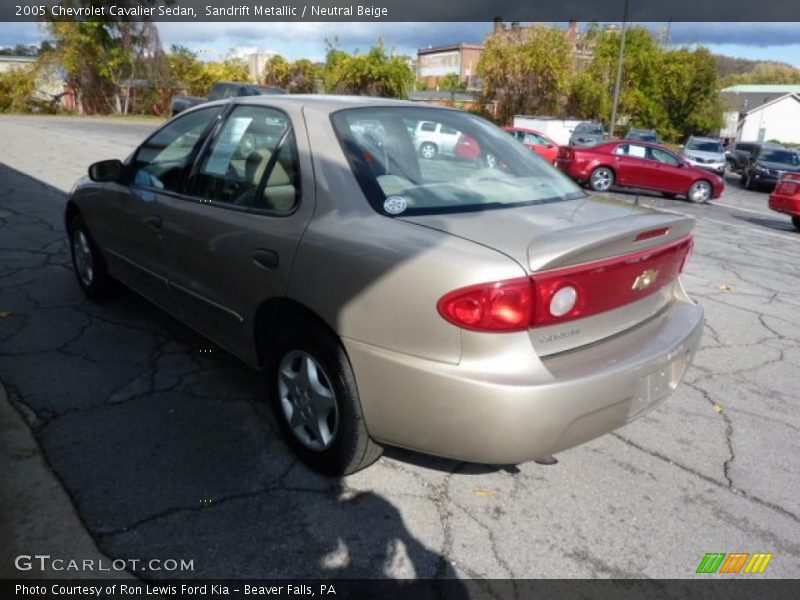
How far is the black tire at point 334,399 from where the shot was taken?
239 cm

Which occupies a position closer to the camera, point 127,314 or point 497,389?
point 497,389

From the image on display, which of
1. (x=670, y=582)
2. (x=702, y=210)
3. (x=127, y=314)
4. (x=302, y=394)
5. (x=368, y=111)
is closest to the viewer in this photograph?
(x=670, y=582)

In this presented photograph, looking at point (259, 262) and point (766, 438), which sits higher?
point (259, 262)

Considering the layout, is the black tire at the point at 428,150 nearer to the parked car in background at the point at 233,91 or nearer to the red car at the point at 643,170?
the red car at the point at 643,170

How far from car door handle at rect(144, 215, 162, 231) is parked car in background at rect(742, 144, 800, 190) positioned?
812 inches

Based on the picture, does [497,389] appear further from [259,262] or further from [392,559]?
[259,262]

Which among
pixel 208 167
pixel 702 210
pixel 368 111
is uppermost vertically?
pixel 368 111

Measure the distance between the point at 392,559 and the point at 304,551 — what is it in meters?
0.33

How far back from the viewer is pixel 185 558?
7.27 ft

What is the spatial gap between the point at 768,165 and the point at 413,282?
71.2 feet

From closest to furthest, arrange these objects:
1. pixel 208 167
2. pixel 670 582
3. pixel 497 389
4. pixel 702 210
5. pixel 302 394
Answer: pixel 497 389 < pixel 670 582 < pixel 302 394 < pixel 208 167 < pixel 702 210

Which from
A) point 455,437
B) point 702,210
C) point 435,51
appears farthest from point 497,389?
point 435,51

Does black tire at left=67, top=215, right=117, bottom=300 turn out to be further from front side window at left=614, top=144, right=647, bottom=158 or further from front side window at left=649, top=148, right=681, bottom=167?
front side window at left=649, top=148, right=681, bottom=167

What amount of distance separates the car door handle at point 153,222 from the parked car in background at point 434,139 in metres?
1.55
